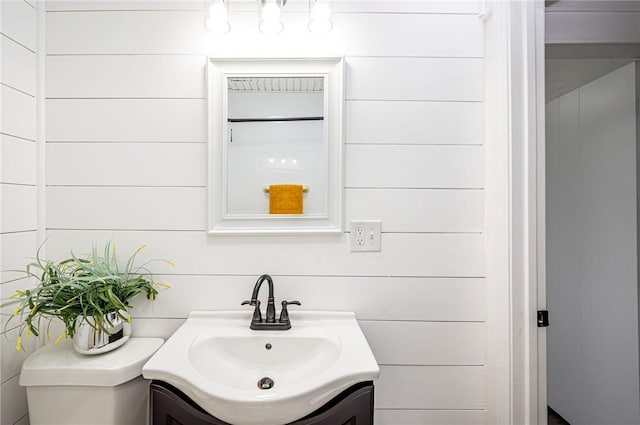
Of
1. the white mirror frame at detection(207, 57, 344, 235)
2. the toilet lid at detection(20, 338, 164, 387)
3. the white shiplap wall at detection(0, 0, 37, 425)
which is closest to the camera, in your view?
the toilet lid at detection(20, 338, 164, 387)

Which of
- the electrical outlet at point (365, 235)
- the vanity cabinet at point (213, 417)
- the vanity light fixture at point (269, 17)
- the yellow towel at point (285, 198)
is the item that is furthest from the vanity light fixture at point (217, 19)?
the vanity cabinet at point (213, 417)

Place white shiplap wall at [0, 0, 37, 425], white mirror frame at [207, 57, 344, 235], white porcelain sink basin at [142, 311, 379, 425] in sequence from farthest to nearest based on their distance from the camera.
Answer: white mirror frame at [207, 57, 344, 235] → white shiplap wall at [0, 0, 37, 425] → white porcelain sink basin at [142, 311, 379, 425]

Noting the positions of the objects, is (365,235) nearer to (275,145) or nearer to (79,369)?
(275,145)

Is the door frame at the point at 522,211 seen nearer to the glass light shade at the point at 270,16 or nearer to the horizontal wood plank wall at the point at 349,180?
the horizontal wood plank wall at the point at 349,180

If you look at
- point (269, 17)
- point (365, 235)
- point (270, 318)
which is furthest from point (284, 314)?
point (269, 17)

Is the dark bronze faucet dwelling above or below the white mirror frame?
below

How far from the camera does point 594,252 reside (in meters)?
1.45

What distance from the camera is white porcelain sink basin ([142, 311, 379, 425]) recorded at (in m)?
0.85

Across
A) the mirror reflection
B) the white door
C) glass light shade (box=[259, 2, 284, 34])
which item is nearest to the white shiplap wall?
the mirror reflection

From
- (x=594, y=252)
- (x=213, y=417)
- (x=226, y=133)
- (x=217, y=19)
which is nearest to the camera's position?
(x=213, y=417)

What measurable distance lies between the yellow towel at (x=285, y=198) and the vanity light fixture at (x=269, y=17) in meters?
0.54

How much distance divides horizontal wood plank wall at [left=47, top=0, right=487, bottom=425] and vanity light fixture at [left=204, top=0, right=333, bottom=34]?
5.2 inches

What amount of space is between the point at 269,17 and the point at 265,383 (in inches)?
46.9

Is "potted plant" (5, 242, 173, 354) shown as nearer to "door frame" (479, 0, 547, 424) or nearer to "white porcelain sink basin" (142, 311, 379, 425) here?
"white porcelain sink basin" (142, 311, 379, 425)
